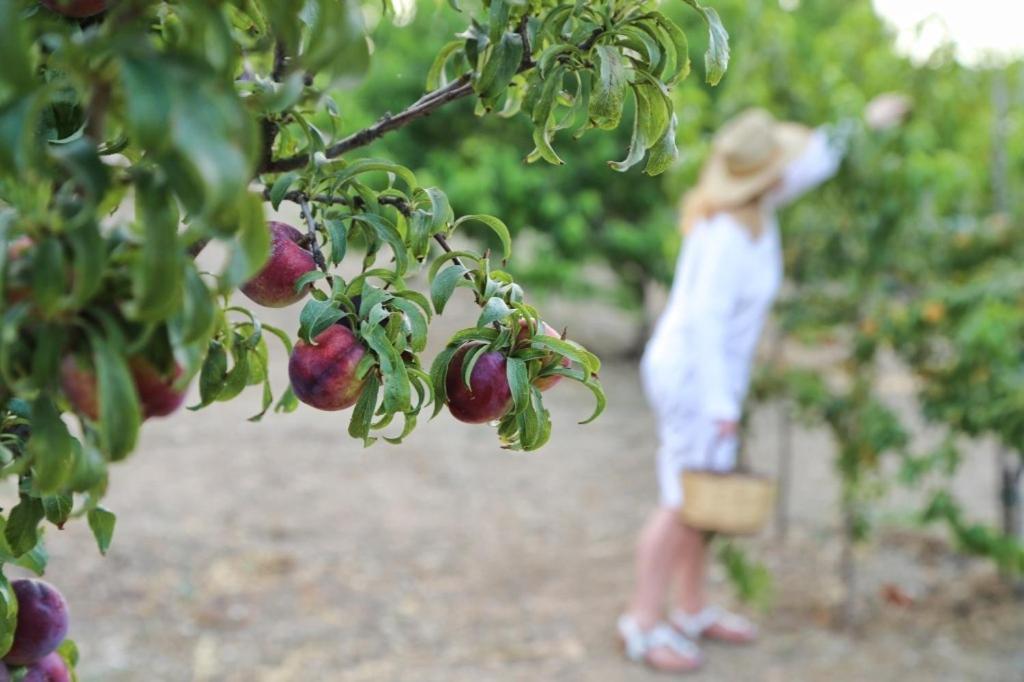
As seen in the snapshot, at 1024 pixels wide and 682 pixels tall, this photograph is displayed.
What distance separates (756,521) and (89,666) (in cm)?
194

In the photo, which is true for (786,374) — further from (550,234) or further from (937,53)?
(550,234)

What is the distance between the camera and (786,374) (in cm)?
367

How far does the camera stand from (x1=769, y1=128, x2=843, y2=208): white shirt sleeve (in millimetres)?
3238

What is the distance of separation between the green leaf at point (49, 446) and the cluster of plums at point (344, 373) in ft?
0.81

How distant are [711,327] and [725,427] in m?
0.30

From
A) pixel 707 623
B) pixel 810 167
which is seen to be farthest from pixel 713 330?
pixel 707 623

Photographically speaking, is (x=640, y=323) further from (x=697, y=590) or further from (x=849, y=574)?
(x=697, y=590)

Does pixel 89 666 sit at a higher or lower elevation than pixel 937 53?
lower

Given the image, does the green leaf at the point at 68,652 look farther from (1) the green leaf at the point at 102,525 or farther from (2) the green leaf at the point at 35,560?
(1) the green leaf at the point at 102,525

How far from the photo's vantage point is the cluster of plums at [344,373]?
870mm

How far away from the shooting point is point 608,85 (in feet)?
2.89

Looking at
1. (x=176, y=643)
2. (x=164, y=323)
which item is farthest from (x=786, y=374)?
(x=164, y=323)

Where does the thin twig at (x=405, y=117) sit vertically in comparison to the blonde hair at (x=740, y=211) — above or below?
below

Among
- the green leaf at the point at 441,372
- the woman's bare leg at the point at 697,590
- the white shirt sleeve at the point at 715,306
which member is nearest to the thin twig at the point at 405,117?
the green leaf at the point at 441,372
